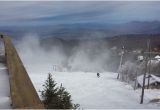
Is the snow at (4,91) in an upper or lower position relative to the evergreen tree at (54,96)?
upper

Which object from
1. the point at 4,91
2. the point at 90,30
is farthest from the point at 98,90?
the point at 4,91

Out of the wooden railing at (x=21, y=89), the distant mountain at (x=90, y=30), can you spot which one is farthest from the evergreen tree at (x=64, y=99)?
the wooden railing at (x=21, y=89)

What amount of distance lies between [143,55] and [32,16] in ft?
2.96

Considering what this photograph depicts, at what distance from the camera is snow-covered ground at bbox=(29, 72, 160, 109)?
214 cm

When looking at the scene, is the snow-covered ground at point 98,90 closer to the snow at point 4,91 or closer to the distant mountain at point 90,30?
the distant mountain at point 90,30

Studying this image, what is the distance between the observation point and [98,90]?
7.36 feet

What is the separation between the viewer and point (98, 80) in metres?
2.24

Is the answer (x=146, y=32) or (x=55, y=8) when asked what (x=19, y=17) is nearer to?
(x=55, y=8)

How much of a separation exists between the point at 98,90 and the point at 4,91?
0.97 meters

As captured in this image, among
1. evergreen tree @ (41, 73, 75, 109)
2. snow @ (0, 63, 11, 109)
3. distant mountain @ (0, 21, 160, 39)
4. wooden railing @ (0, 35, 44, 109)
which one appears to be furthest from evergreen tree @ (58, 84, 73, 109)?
wooden railing @ (0, 35, 44, 109)

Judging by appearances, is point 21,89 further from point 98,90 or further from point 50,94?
point 98,90

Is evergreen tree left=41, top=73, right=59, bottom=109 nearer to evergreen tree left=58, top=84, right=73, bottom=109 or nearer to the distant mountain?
evergreen tree left=58, top=84, right=73, bottom=109

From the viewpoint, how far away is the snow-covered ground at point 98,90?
7.02 ft

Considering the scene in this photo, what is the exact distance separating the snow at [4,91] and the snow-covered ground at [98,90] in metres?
0.62
